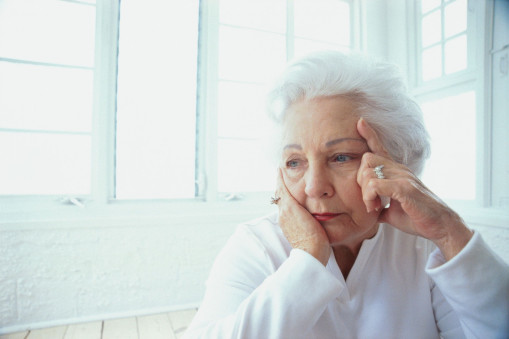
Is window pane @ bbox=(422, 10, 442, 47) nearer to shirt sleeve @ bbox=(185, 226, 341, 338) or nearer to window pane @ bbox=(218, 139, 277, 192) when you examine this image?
window pane @ bbox=(218, 139, 277, 192)

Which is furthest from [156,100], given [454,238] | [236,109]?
[454,238]

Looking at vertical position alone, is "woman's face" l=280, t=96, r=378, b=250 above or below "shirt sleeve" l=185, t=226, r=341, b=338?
above

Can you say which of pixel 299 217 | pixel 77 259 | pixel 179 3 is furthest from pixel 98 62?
pixel 299 217

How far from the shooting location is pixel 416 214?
2.52 feet

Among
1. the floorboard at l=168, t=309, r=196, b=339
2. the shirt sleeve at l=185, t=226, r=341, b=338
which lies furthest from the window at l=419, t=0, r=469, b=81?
the floorboard at l=168, t=309, r=196, b=339

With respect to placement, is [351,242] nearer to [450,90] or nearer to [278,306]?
[278,306]

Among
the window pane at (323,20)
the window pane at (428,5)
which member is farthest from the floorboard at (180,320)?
the window pane at (428,5)

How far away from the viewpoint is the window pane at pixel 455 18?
229 centimetres

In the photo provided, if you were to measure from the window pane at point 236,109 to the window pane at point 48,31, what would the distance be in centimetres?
101

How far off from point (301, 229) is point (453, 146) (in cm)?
209

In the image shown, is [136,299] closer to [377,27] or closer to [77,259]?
[77,259]

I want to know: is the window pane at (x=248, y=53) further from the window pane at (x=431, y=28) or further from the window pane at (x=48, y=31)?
the window pane at (x=431, y=28)

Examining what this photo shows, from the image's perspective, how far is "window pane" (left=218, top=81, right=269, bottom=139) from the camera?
2547mm

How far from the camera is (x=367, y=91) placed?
93 cm
